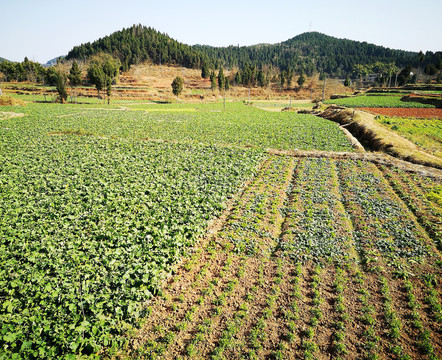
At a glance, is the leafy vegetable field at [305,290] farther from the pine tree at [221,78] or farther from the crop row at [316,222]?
the pine tree at [221,78]

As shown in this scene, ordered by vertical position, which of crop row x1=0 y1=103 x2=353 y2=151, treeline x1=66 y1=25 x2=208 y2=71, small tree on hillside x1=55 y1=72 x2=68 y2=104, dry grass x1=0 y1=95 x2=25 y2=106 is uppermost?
treeline x1=66 y1=25 x2=208 y2=71

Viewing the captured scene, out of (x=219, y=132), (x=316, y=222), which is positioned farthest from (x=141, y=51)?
(x=316, y=222)

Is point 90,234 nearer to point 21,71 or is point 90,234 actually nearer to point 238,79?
point 238,79

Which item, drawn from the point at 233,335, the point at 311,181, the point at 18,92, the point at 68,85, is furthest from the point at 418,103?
the point at 18,92

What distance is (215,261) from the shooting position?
36.5ft

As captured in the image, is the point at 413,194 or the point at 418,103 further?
the point at 418,103

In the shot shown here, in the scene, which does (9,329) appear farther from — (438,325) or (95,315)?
(438,325)

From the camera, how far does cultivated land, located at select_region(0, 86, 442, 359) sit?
734cm

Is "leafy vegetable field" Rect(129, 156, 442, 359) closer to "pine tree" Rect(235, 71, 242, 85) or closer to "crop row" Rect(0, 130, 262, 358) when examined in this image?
"crop row" Rect(0, 130, 262, 358)

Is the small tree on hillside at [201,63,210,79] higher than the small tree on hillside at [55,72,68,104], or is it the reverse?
the small tree on hillside at [201,63,210,79]

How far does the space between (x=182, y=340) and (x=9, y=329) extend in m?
4.71

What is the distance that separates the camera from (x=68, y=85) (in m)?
108

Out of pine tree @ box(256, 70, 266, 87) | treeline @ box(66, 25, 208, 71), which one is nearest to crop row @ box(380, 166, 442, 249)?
pine tree @ box(256, 70, 266, 87)

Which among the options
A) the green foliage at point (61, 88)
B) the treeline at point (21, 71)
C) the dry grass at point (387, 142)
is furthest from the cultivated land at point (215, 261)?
the treeline at point (21, 71)
